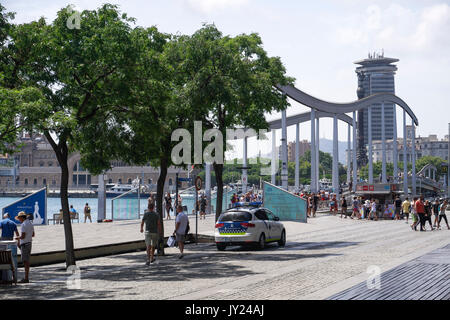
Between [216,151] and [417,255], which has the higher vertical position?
[216,151]

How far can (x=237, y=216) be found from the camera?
24.1 meters

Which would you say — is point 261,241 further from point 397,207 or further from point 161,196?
point 397,207

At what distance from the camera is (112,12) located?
19031 mm

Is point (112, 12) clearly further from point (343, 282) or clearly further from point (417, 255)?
point (417, 255)

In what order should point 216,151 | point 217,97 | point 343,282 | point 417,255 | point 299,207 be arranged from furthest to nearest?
point 299,207 → point 216,151 → point 217,97 → point 417,255 → point 343,282

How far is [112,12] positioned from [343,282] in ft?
33.6

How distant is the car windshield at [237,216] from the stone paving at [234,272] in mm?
1183

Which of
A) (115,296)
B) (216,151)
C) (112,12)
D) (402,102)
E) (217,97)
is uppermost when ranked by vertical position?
(402,102)

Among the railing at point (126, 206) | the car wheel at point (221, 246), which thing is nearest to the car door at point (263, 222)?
the car wheel at point (221, 246)

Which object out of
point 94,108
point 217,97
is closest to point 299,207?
point 217,97

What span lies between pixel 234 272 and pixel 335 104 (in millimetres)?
65426

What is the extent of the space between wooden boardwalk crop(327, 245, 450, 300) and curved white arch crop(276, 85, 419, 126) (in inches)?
1234

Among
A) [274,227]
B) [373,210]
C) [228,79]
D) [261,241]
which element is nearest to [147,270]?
[261,241]
